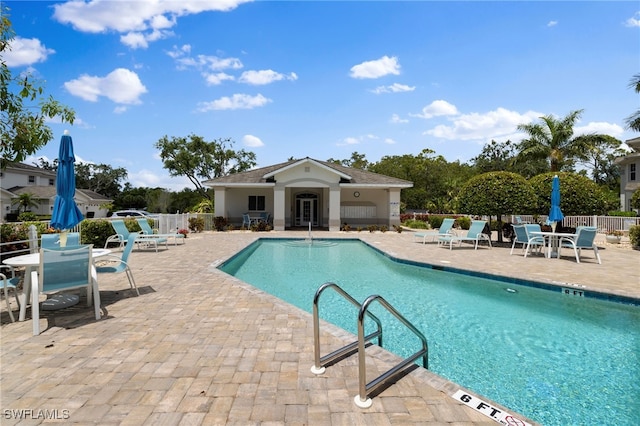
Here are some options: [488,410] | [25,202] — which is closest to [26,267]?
[488,410]

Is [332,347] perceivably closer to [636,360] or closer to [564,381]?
[564,381]

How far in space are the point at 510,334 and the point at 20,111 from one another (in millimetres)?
8931

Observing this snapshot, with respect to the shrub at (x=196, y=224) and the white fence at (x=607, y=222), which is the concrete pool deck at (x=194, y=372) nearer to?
the shrub at (x=196, y=224)

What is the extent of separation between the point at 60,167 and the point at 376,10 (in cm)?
1274

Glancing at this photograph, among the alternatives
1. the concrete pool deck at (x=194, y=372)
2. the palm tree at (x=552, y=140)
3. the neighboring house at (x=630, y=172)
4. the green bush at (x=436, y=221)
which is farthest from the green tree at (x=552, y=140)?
the concrete pool deck at (x=194, y=372)

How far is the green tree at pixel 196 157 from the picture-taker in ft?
137

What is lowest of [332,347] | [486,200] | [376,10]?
[332,347]

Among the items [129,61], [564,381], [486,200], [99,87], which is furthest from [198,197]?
[564,381]

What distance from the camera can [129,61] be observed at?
612 inches

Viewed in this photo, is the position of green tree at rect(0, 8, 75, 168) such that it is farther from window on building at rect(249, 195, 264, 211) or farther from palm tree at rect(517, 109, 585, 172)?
palm tree at rect(517, 109, 585, 172)

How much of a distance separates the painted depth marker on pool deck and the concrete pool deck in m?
0.07

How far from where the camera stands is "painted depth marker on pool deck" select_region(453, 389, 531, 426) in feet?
8.47

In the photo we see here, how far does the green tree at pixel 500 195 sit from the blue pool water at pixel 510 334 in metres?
6.46

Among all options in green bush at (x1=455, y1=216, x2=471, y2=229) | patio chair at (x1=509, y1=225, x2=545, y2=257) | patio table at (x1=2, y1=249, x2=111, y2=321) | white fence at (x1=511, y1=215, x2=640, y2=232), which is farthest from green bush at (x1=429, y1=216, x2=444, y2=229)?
patio table at (x1=2, y1=249, x2=111, y2=321)
